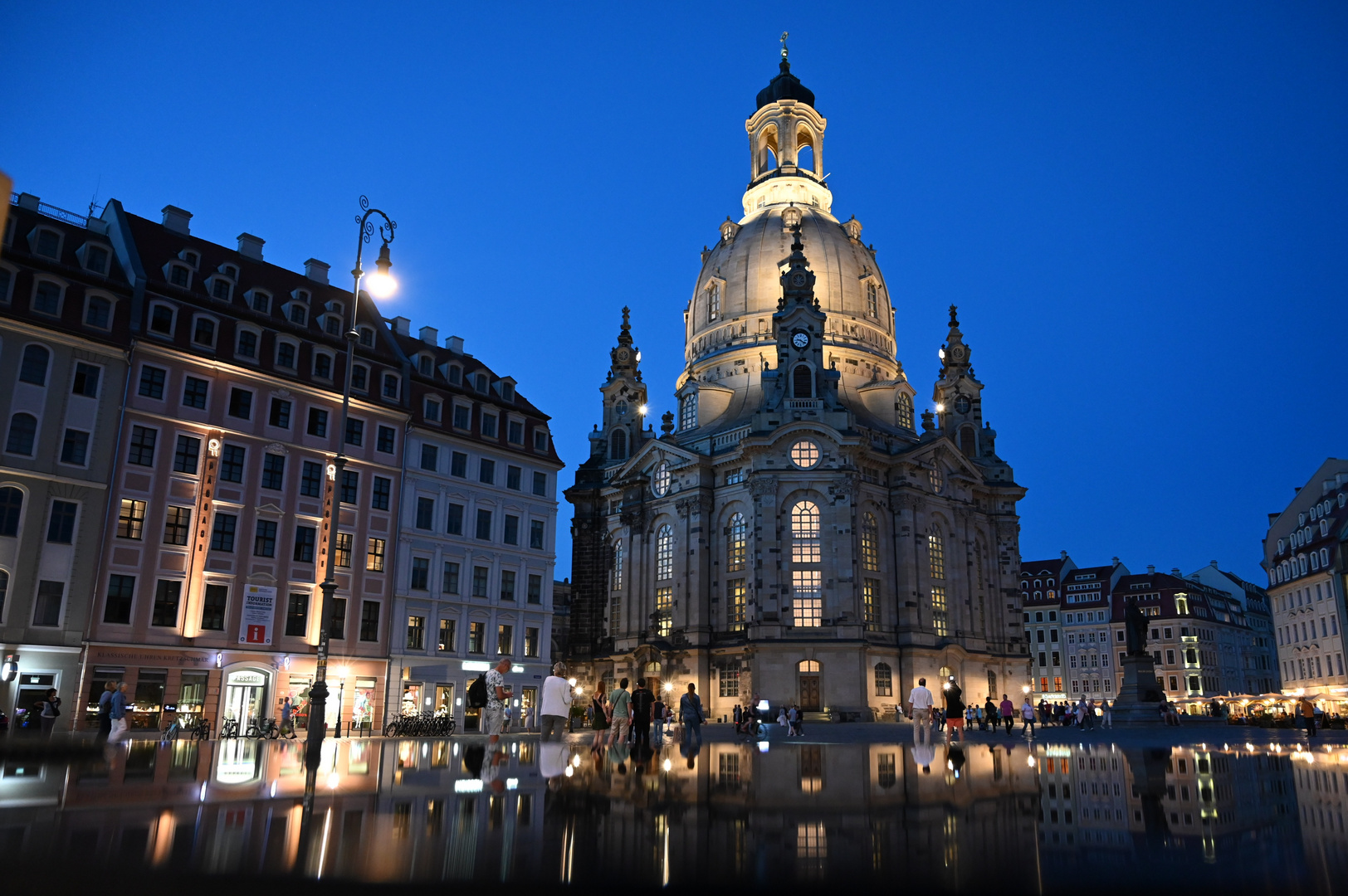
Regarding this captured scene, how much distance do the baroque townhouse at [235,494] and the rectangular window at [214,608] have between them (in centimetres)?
7

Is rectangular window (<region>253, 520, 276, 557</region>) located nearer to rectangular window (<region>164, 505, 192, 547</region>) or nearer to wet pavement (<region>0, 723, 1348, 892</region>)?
rectangular window (<region>164, 505, 192, 547</region>)

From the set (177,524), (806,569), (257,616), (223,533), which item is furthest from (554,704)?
(806,569)

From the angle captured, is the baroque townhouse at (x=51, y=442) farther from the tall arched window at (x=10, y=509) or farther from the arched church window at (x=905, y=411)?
the arched church window at (x=905, y=411)

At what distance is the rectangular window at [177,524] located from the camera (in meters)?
41.2

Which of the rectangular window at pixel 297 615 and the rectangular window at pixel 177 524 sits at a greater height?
the rectangular window at pixel 177 524

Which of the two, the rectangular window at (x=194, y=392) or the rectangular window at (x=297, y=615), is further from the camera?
the rectangular window at (x=297, y=615)

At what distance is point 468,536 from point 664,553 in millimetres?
27387

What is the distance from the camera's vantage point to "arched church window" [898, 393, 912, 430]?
271 feet

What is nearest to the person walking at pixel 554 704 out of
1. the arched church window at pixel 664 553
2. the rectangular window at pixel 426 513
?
the rectangular window at pixel 426 513

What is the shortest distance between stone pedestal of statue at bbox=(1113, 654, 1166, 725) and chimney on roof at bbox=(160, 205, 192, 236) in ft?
184

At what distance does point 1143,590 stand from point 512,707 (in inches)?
3971

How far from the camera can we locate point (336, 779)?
48.7 feet

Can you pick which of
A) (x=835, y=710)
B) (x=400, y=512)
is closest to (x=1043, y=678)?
(x=835, y=710)

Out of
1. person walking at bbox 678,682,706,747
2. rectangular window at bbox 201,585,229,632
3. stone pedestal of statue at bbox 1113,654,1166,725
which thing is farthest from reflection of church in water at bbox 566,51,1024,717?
rectangular window at bbox 201,585,229,632
